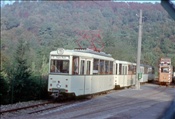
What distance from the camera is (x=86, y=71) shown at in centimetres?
1881

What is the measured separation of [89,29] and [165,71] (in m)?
12.7

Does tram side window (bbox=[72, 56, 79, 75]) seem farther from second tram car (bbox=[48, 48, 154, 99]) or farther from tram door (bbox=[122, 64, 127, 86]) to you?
tram door (bbox=[122, 64, 127, 86])

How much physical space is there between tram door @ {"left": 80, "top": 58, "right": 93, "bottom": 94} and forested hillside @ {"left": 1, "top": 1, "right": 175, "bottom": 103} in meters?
12.5

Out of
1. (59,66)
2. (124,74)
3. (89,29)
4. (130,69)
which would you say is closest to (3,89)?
(59,66)

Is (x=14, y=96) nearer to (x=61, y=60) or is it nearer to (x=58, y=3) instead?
(x=61, y=60)

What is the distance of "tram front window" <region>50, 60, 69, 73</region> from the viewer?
17.8 metres

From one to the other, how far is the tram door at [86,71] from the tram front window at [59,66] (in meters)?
0.97

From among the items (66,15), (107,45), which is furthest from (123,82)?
(66,15)

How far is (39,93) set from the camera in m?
20.6

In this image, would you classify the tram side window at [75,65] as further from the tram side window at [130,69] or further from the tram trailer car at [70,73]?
the tram side window at [130,69]

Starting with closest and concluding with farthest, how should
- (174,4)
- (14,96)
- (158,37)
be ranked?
(174,4) < (14,96) < (158,37)

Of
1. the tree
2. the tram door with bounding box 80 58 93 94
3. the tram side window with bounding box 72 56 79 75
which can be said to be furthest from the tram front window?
the tree

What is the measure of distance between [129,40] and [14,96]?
33.5m

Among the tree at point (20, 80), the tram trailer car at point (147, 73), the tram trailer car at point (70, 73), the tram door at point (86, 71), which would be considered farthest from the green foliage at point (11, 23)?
the tram trailer car at point (70, 73)
